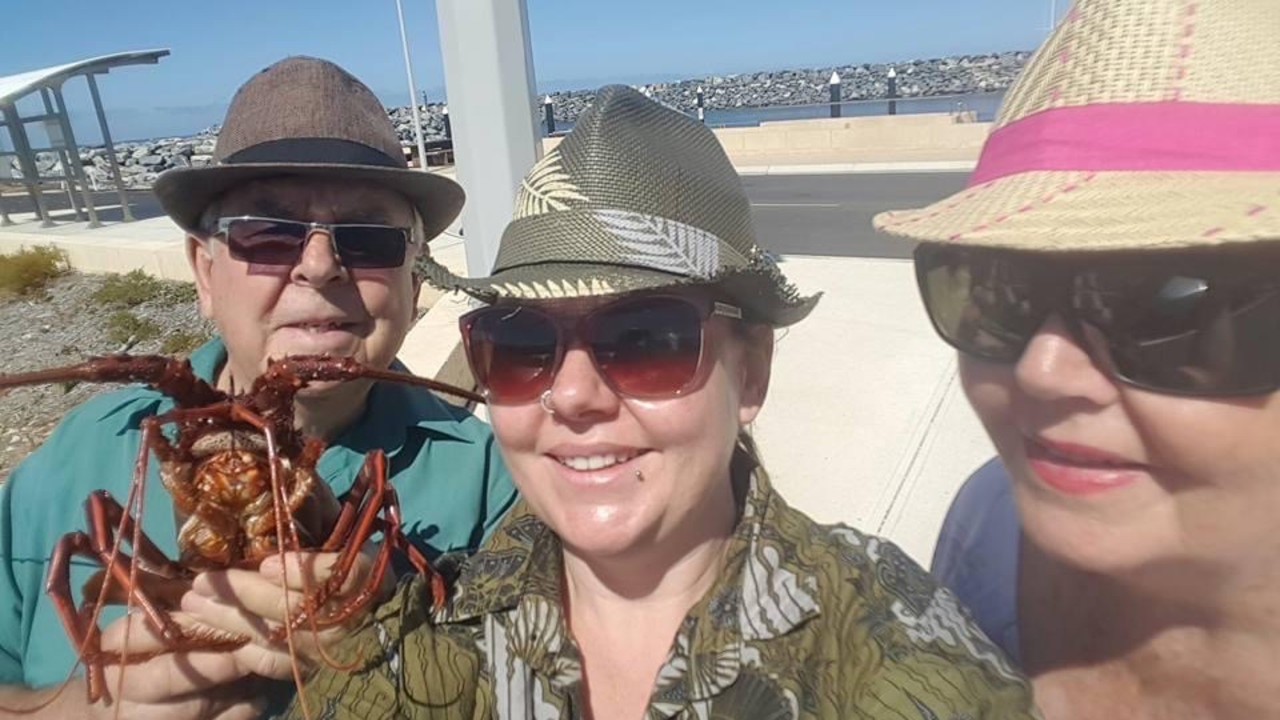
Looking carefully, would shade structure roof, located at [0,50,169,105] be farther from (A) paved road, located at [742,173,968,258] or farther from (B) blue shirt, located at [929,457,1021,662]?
(B) blue shirt, located at [929,457,1021,662]

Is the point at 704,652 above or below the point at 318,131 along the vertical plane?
below

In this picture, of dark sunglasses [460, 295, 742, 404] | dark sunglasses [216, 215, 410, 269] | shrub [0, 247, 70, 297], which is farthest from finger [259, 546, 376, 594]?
shrub [0, 247, 70, 297]

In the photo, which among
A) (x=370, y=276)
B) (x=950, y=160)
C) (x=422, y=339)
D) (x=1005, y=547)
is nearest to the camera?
(x=1005, y=547)

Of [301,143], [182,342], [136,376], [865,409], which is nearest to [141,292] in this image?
[182,342]

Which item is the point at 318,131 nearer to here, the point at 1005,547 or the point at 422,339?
the point at 1005,547

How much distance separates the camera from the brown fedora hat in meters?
2.26

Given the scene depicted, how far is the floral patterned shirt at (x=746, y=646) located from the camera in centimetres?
149

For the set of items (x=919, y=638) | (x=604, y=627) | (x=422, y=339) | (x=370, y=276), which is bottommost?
(x=422, y=339)

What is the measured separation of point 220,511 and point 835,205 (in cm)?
1331

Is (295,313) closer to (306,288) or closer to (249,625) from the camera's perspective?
(306,288)

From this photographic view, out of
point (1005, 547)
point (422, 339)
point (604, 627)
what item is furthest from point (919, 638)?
point (422, 339)

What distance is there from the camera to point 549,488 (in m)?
1.68

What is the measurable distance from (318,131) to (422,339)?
4.20 meters

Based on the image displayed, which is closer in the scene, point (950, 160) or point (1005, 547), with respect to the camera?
point (1005, 547)
